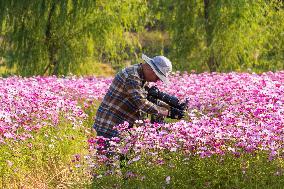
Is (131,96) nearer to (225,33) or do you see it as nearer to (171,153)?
(171,153)

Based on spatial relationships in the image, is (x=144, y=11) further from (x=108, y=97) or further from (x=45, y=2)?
(x=108, y=97)

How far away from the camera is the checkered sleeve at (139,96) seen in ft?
22.1

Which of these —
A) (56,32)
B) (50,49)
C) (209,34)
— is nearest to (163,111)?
(56,32)

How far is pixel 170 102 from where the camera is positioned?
22.7ft

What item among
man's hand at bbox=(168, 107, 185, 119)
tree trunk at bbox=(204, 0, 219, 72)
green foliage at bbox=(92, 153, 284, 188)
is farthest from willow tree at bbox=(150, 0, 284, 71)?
green foliage at bbox=(92, 153, 284, 188)

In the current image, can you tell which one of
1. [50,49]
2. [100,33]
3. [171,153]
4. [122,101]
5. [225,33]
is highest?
[122,101]

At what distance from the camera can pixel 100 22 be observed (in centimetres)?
1948

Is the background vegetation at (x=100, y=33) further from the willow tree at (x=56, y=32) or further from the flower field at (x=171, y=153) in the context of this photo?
the flower field at (x=171, y=153)

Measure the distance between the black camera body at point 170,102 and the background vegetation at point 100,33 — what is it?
1255 centimetres

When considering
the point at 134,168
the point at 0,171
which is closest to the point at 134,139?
the point at 134,168

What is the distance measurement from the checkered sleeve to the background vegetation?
12695 mm

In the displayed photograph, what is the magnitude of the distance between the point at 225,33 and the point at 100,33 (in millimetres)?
3998

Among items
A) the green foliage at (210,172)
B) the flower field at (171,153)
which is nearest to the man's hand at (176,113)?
the flower field at (171,153)

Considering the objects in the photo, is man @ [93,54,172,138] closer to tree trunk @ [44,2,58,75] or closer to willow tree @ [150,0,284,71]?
willow tree @ [150,0,284,71]
